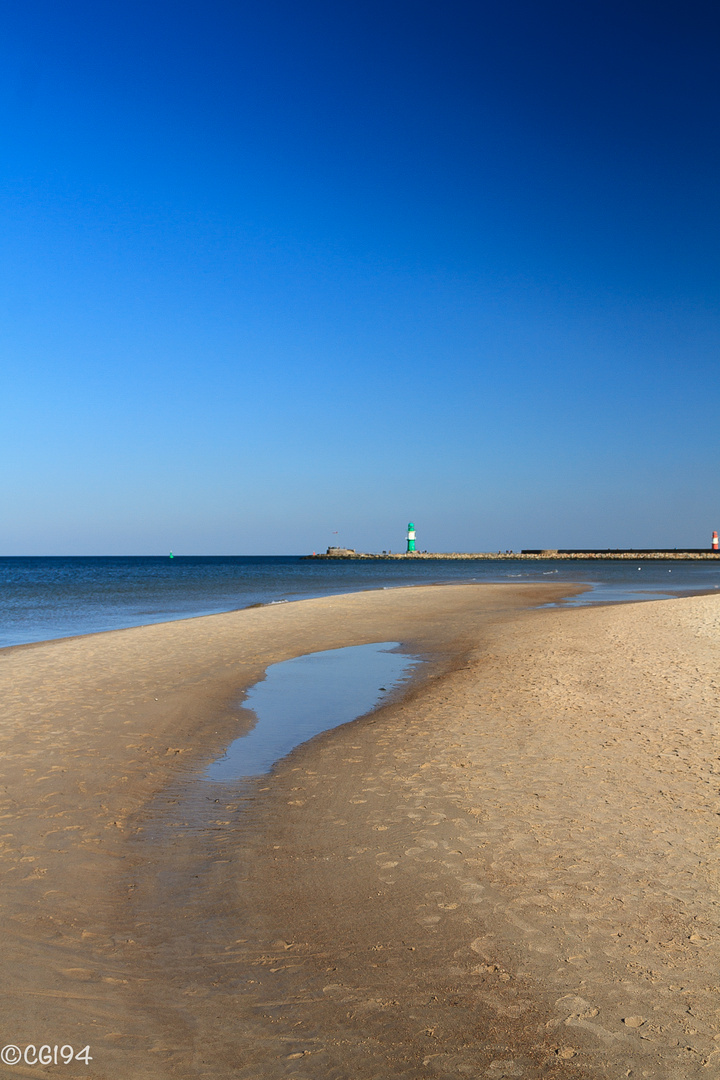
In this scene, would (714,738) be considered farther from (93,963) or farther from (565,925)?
(93,963)

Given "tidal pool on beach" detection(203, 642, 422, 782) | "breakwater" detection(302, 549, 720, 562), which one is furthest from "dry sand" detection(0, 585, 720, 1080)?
"breakwater" detection(302, 549, 720, 562)

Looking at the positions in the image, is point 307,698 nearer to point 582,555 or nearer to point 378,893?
point 378,893

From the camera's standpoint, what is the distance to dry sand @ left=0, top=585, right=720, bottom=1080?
398 cm

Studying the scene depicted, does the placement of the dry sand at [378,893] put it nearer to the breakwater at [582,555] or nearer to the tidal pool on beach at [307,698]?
the tidal pool on beach at [307,698]

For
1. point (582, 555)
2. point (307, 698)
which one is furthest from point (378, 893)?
point (582, 555)

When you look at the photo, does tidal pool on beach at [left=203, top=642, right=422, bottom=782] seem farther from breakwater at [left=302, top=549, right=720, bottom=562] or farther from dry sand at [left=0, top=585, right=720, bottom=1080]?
breakwater at [left=302, top=549, right=720, bottom=562]

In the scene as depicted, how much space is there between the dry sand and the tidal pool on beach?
46 cm

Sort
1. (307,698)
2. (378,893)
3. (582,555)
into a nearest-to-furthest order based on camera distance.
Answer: (378,893), (307,698), (582,555)

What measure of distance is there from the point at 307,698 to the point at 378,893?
8.42m

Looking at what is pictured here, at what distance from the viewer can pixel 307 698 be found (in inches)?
553

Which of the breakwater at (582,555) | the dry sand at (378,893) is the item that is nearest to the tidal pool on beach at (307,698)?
the dry sand at (378,893)

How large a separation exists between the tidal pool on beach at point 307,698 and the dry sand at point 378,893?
0.46m

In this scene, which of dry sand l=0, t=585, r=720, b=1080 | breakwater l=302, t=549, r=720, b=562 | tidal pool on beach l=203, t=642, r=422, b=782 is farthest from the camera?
breakwater l=302, t=549, r=720, b=562


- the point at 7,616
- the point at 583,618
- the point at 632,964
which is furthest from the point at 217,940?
the point at 7,616
